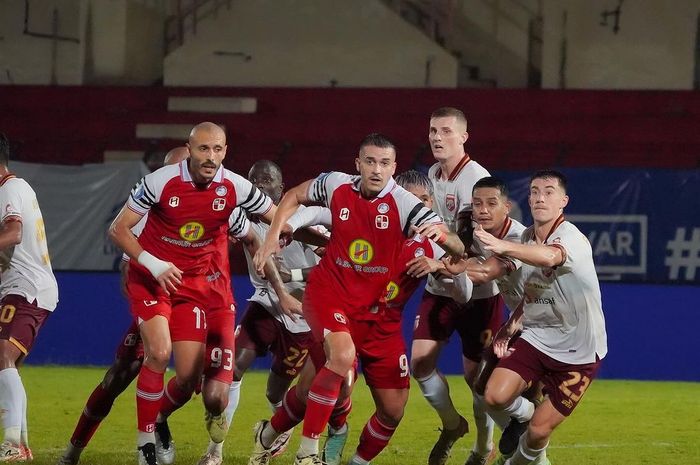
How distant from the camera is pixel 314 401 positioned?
736 cm

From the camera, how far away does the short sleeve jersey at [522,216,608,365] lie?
7785 mm

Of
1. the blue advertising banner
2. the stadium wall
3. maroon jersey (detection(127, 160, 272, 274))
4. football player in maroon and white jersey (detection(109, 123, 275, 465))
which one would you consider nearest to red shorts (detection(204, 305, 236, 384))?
football player in maroon and white jersey (detection(109, 123, 275, 465))

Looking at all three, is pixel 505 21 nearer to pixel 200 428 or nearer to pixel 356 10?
pixel 356 10

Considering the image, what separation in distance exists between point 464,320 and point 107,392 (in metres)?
2.54

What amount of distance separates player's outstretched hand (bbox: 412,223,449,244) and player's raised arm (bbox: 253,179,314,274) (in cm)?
79

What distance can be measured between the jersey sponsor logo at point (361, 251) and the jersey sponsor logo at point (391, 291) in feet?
0.71

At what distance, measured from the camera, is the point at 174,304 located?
8.09m

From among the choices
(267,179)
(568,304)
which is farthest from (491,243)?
(267,179)

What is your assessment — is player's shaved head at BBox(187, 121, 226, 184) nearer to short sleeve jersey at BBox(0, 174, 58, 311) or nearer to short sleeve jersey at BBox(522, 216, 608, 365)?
short sleeve jersey at BBox(0, 174, 58, 311)

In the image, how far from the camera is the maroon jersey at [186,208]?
314 inches

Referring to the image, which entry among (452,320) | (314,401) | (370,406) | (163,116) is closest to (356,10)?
(163,116)

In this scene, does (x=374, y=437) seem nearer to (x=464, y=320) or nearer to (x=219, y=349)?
(x=219, y=349)

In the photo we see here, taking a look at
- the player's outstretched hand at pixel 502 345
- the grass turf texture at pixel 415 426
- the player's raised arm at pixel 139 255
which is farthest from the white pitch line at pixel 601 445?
the player's raised arm at pixel 139 255

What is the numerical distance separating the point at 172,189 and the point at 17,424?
200 cm
